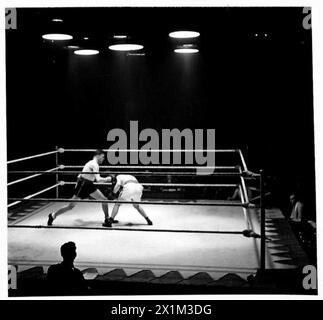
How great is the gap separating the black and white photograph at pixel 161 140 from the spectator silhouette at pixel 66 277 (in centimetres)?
71

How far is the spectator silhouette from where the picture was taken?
324 centimetres

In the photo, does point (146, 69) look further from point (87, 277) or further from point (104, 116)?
point (87, 277)

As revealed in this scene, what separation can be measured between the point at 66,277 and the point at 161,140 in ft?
21.5

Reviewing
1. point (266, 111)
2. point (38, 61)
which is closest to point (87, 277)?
point (38, 61)

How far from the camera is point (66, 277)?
3.25 m

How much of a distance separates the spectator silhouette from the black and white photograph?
0.71 meters

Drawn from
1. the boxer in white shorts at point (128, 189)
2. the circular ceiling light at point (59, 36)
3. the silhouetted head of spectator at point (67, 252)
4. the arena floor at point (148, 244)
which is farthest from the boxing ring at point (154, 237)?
the circular ceiling light at point (59, 36)

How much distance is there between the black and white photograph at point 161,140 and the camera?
4.30m

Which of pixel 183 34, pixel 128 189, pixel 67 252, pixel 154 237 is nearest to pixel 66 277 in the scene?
pixel 67 252

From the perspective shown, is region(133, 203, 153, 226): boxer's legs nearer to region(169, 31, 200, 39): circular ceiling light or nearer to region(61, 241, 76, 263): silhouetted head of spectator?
region(169, 31, 200, 39): circular ceiling light

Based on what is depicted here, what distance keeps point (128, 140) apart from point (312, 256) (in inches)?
198

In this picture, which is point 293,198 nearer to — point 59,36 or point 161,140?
point 161,140

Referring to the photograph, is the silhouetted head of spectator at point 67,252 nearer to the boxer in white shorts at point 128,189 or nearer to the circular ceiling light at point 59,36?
the boxer in white shorts at point 128,189

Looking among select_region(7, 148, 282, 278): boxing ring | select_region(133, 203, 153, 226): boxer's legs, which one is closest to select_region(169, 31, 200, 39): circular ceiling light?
select_region(7, 148, 282, 278): boxing ring
